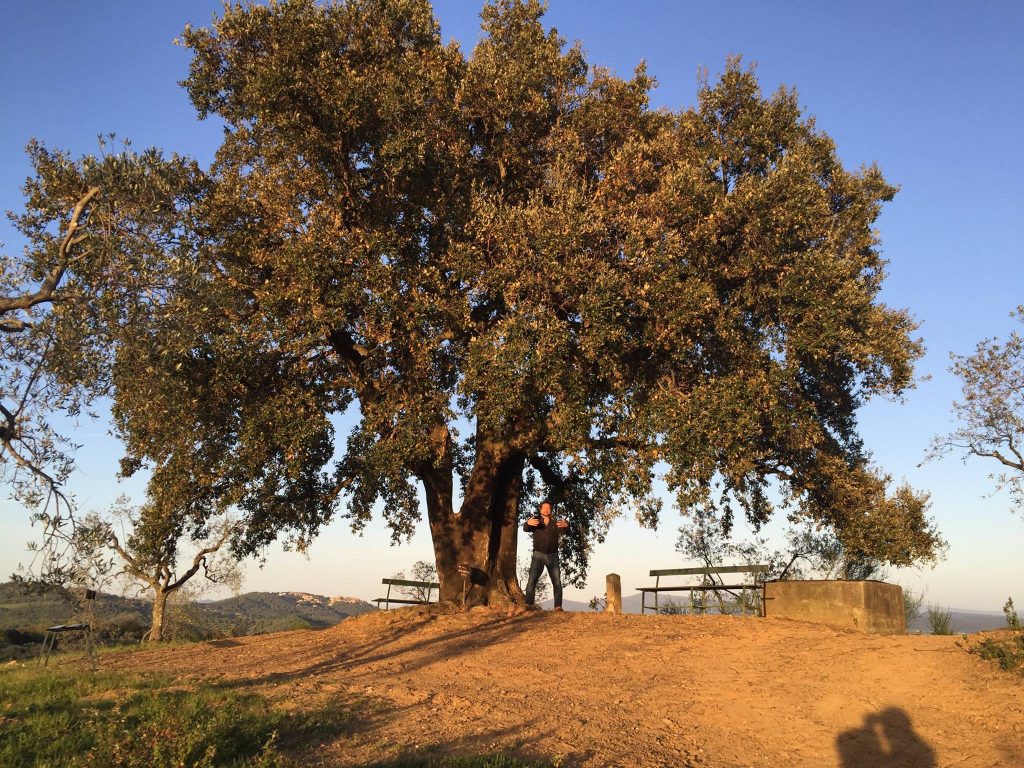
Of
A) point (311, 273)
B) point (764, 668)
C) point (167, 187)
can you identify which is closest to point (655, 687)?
point (764, 668)

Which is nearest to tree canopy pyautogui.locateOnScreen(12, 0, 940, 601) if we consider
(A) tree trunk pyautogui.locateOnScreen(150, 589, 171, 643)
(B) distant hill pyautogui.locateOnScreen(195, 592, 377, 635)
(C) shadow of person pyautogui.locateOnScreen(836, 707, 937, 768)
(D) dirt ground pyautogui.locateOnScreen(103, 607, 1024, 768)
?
(D) dirt ground pyautogui.locateOnScreen(103, 607, 1024, 768)

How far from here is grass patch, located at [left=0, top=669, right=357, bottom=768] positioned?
7441 millimetres

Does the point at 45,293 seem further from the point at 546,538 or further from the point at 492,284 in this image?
the point at 546,538

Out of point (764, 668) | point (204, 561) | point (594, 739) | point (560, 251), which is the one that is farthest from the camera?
point (204, 561)

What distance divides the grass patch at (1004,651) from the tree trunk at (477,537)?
11.0 meters

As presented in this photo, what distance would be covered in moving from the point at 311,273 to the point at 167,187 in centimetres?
364

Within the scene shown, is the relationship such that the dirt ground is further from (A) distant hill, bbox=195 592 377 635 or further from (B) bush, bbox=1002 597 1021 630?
(A) distant hill, bbox=195 592 377 635

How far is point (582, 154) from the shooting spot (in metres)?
18.6

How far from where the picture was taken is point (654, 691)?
12.0m

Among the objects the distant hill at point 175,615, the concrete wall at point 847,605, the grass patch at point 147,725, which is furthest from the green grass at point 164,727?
the concrete wall at point 847,605

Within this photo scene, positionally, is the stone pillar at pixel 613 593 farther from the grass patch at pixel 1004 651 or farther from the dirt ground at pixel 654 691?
the grass patch at pixel 1004 651

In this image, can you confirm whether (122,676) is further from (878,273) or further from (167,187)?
(878,273)

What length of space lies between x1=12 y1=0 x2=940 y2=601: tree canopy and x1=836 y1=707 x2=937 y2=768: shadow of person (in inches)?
227

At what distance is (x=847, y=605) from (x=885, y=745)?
6568 millimetres
